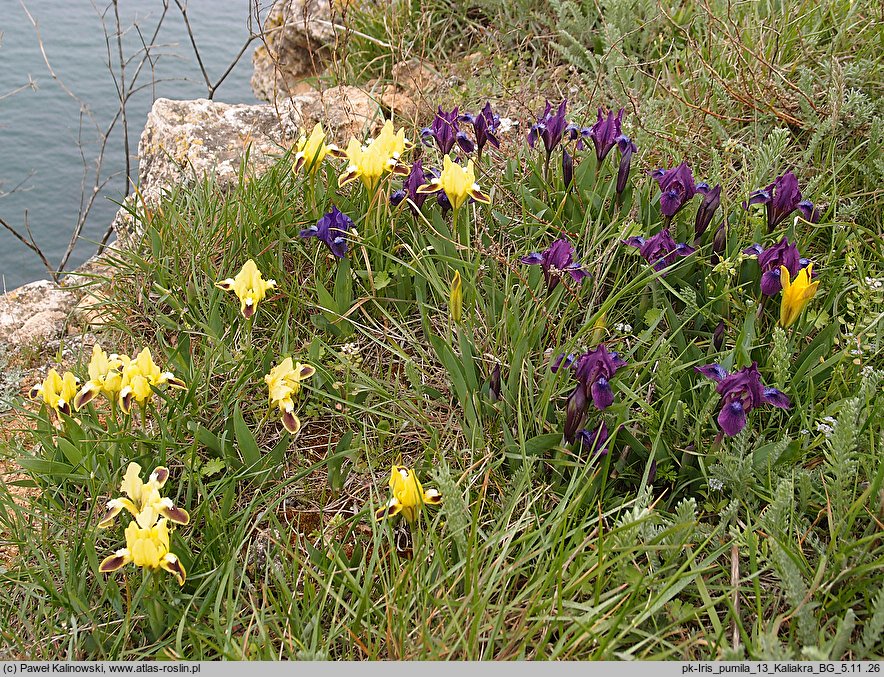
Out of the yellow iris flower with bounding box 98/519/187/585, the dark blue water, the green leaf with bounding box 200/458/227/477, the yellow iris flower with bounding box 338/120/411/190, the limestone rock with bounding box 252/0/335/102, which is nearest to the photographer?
the yellow iris flower with bounding box 98/519/187/585

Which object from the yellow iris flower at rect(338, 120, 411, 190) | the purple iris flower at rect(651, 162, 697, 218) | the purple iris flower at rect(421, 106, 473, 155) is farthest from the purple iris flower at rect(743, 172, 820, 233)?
the yellow iris flower at rect(338, 120, 411, 190)

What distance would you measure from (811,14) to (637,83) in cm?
87

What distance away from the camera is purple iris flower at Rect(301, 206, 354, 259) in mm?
2559

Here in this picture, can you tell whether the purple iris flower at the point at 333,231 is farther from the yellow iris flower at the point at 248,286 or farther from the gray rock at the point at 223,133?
the gray rock at the point at 223,133

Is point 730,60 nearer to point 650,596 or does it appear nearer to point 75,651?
point 650,596

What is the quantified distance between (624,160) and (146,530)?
1.93m

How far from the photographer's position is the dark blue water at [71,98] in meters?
6.79

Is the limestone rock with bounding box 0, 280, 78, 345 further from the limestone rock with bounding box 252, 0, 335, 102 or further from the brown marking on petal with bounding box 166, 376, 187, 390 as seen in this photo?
the limestone rock with bounding box 252, 0, 335, 102

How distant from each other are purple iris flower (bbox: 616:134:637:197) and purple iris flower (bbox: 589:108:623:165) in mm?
27

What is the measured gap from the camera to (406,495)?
186 cm

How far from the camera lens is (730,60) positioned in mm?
3365

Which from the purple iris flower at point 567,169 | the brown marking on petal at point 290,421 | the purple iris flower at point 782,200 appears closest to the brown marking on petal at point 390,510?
the brown marking on petal at point 290,421

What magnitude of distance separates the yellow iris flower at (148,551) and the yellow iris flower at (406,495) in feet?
1.68
